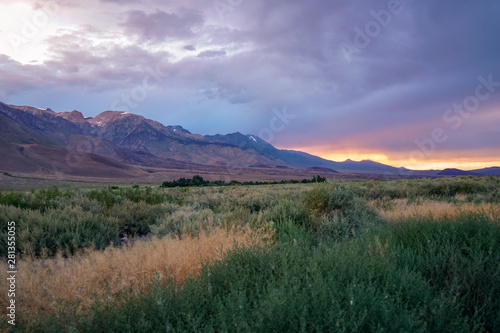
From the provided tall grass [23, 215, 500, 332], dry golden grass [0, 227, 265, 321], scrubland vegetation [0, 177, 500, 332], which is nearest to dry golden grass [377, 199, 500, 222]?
scrubland vegetation [0, 177, 500, 332]

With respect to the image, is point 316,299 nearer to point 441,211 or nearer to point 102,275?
point 102,275

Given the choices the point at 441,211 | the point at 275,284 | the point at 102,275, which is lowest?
the point at 102,275

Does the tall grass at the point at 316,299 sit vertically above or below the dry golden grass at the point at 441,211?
below

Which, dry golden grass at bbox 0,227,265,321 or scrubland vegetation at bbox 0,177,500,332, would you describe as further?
dry golden grass at bbox 0,227,265,321

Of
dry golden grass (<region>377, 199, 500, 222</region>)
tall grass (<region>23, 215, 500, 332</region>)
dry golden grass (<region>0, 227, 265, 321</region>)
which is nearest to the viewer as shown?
tall grass (<region>23, 215, 500, 332</region>)

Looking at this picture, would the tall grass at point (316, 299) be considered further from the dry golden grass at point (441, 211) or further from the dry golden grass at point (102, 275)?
the dry golden grass at point (441, 211)

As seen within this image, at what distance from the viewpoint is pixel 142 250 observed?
5.75 metres

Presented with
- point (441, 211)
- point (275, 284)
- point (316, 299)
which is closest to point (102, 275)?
point (275, 284)

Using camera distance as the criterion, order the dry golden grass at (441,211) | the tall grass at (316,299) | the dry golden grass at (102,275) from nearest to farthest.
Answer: the tall grass at (316,299)
the dry golden grass at (102,275)
the dry golden grass at (441,211)

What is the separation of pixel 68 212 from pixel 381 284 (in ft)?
31.1

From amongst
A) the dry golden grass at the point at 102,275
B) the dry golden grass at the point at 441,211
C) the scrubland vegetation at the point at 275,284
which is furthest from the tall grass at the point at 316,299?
the dry golden grass at the point at 441,211

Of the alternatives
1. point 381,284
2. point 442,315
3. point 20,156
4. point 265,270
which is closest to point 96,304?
point 265,270

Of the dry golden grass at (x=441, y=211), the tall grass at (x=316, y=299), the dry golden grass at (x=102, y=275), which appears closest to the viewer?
the tall grass at (x=316, y=299)

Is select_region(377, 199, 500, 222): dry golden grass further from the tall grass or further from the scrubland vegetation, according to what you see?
the tall grass
